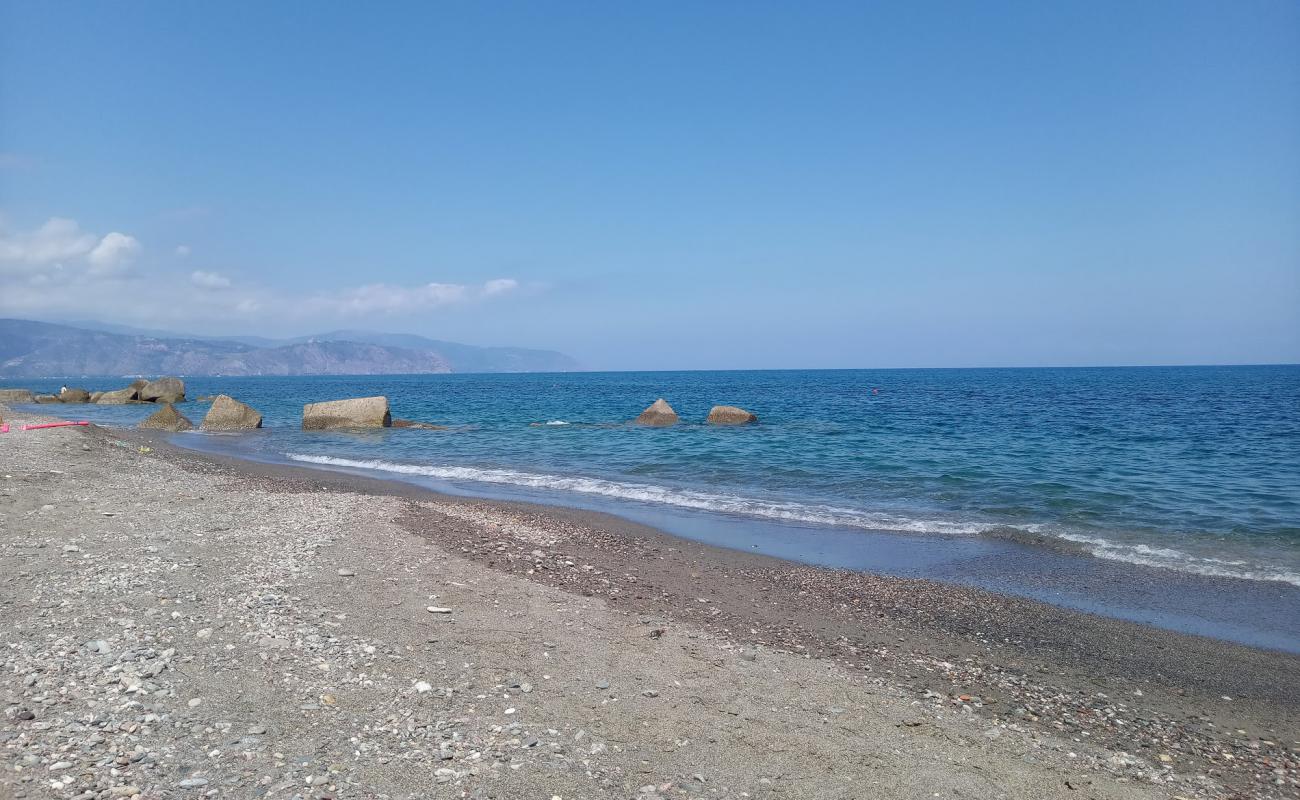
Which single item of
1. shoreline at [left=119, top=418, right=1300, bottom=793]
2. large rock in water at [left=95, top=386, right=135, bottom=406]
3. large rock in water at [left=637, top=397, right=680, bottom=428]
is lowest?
large rock in water at [left=95, top=386, right=135, bottom=406]

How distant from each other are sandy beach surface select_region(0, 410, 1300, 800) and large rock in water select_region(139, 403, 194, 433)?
28771 mm

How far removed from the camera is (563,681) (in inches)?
255

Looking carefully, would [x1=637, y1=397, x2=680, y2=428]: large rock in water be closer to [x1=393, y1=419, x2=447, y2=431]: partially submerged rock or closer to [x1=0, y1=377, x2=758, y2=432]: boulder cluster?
[x1=0, y1=377, x2=758, y2=432]: boulder cluster

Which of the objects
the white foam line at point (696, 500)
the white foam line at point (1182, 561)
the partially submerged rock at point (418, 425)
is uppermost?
the white foam line at point (1182, 561)

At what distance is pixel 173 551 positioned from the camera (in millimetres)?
9828

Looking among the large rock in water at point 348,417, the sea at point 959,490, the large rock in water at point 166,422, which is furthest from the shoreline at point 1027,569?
the large rock in water at point 166,422

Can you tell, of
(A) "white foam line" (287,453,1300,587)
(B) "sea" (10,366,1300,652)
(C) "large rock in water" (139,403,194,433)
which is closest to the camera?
(B) "sea" (10,366,1300,652)

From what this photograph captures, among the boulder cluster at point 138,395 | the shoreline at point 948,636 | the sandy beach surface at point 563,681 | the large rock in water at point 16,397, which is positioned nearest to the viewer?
the sandy beach surface at point 563,681

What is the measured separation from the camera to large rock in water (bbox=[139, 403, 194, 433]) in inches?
1433

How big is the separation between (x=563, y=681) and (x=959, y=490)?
1418 cm

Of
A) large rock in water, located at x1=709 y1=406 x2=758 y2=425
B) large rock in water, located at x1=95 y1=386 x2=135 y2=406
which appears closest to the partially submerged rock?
large rock in water, located at x1=709 y1=406 x2=758 y2=425

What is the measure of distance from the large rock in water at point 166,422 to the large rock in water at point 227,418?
A: 3.10 ft

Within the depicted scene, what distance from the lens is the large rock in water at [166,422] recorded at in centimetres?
3641

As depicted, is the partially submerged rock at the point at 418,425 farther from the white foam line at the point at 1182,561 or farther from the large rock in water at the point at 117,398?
the large rock in water at the point at 117,398
